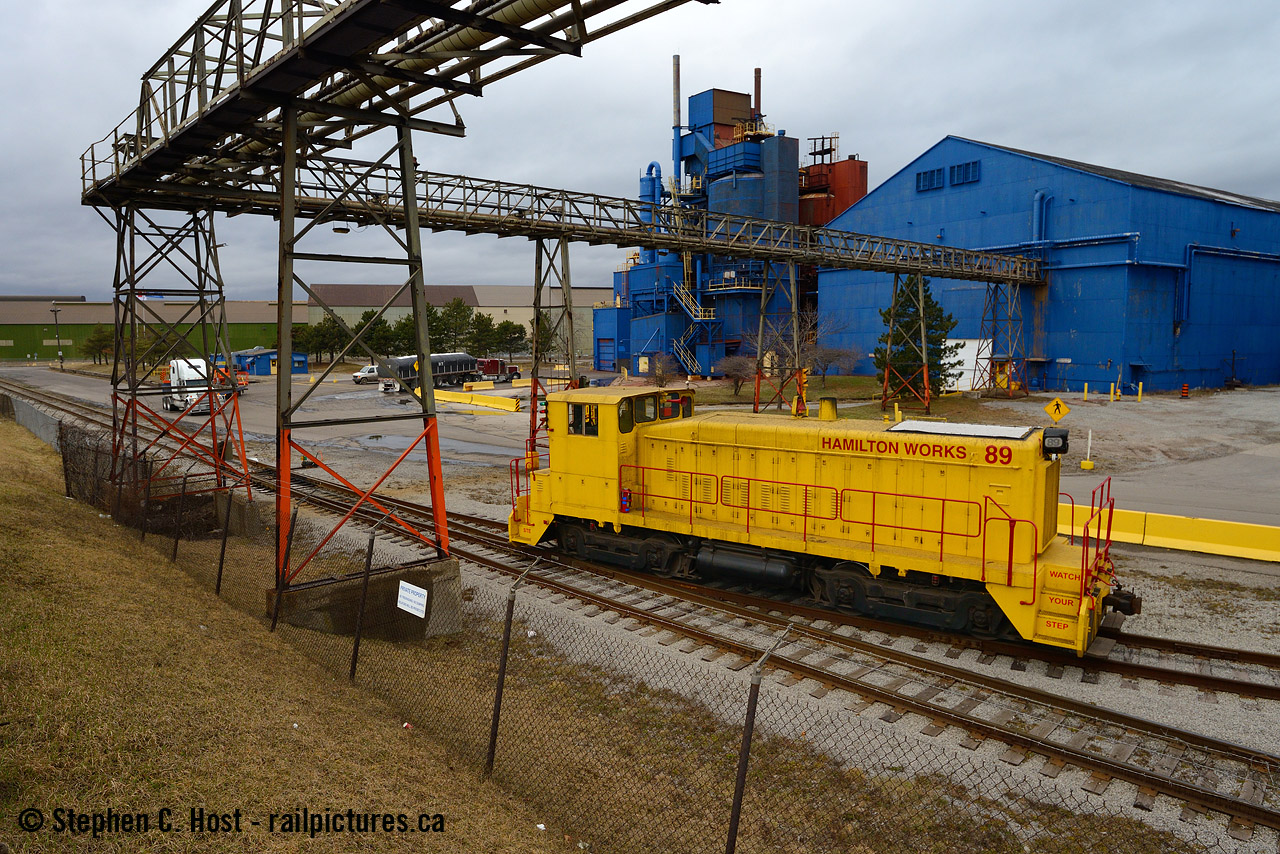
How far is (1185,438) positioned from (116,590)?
1348 inches

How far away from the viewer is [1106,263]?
40.9m

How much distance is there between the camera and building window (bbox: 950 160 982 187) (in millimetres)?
46750

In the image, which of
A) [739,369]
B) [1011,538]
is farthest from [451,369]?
[1011,538]

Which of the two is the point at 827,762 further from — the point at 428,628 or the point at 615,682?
the point at 428,628

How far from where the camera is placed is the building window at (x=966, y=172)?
46.8 m

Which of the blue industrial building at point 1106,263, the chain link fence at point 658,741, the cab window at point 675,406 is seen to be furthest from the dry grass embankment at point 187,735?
the blue industrial building at point 1106,263

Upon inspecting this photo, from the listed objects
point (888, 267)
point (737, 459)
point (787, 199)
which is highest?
point (787, 199)

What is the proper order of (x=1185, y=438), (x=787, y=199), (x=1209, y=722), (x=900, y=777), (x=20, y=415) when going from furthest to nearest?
(x=787, y=199) → (x=20, y=415) → (x=1185, y=438) → (x=1209, y=722) → (x=900, y=777)

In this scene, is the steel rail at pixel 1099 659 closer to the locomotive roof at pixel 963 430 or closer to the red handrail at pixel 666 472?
the red handrail at pixel 666 472

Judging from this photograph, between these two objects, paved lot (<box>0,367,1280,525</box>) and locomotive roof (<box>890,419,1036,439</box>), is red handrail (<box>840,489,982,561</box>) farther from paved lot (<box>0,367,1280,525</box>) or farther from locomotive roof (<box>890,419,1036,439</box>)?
paved lot (<box>0,367,1280,525</box>)

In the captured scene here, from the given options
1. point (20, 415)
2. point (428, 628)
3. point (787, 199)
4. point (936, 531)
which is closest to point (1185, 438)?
point (936, 531)

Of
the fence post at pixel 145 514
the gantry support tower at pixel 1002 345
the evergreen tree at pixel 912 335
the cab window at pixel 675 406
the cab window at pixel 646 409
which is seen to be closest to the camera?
the cab window at pixel 646 409

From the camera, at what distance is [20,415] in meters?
34.7

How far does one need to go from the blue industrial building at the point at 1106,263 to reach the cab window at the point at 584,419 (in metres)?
38.6
